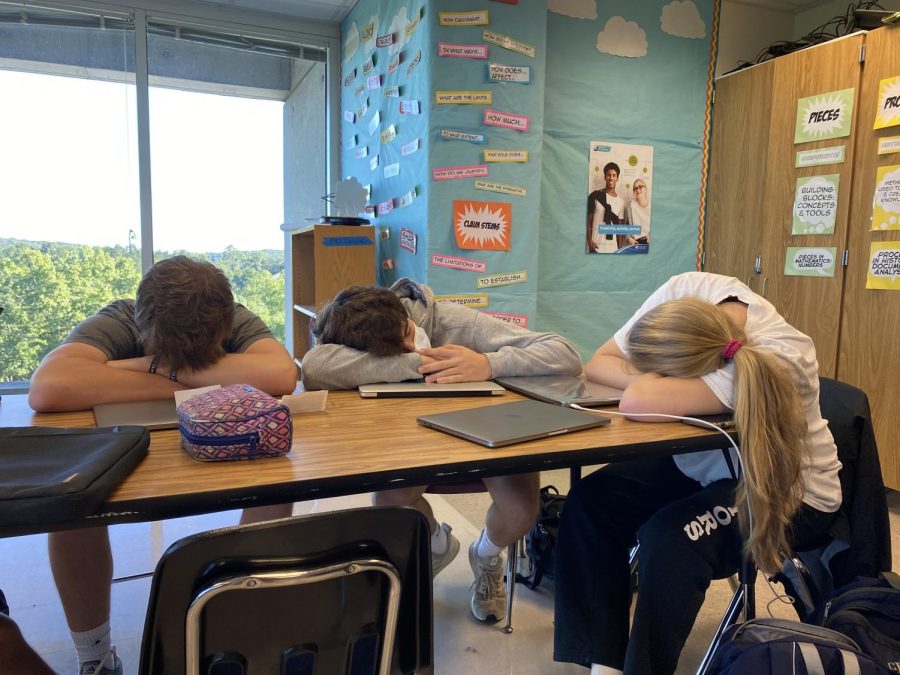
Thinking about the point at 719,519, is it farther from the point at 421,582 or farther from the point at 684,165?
the point at 684,165

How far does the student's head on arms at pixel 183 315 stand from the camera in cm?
136

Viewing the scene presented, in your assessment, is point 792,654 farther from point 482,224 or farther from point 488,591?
point 482,224

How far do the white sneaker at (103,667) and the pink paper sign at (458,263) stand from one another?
1898 millimetres

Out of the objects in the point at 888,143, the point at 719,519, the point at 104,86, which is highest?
the point at 104,86

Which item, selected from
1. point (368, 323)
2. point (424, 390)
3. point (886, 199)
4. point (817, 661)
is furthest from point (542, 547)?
point (886, 199)

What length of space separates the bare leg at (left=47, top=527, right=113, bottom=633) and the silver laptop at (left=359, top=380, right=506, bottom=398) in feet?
2.20

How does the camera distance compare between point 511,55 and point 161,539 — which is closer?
point 161,539

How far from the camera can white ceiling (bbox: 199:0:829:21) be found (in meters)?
3.59

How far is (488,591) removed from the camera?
185 centimetres

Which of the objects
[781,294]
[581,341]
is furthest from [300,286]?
[781,294]

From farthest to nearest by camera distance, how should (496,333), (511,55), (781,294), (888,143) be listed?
(781,294) → (511,55) → (888,143) → (496,333)

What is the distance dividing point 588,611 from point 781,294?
2.35 meters

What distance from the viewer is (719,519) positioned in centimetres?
130

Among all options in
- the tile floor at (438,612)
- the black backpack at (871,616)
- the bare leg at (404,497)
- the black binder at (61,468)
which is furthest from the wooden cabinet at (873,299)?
the black binder at (61,468)
